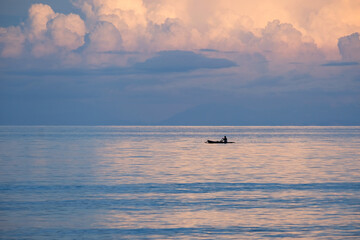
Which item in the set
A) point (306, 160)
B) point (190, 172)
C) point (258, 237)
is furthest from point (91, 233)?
point (306, 160)

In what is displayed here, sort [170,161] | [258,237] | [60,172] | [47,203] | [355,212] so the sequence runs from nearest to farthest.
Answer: [258,237] → [355,212] → [47,203] → [60,172] → [170,161]

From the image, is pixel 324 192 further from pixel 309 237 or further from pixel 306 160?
pixel 306 160

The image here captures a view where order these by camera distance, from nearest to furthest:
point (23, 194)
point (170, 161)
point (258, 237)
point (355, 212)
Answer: point (258, 237) < point (355, 212) < point (23, 194) < point (170, 161)

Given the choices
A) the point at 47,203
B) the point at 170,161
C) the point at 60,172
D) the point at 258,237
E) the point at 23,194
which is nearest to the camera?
the point at 258,237

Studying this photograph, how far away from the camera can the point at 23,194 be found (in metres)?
45.6

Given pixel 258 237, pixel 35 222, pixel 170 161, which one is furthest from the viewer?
pixel 170 161

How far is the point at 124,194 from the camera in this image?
150ft

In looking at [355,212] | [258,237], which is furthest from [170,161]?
[258,237]

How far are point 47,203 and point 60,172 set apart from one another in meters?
23.7

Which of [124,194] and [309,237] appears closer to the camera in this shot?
[309,237]

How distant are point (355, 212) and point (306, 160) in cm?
4639


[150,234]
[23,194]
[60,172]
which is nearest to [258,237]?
[150,234]

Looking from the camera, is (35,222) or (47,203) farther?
(47,203)

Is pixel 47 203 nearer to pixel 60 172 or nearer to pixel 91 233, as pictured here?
pixel 91 233
